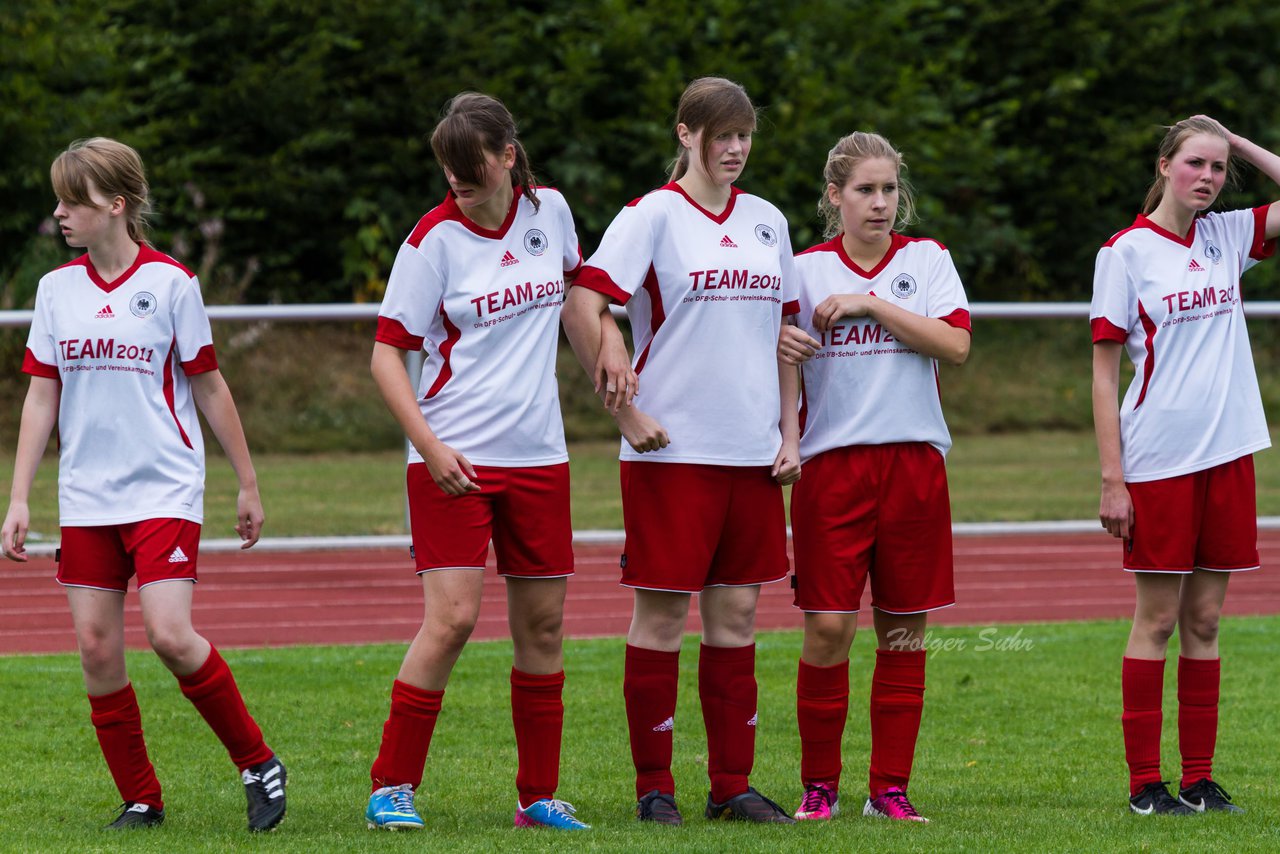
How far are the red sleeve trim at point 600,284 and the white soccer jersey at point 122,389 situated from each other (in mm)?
1010

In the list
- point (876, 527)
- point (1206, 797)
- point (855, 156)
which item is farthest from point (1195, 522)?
point (855, 156)

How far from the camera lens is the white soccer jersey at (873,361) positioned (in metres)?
4.47

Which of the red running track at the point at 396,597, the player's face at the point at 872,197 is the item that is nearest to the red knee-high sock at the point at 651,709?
the player's face at the point at 872,197

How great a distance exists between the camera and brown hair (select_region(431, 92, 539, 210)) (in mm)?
4141

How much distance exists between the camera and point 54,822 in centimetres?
443

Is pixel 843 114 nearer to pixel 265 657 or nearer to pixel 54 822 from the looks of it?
pixel 265 657

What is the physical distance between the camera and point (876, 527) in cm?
448

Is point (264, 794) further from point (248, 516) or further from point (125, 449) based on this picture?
point (125, 449)

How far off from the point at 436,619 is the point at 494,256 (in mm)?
937

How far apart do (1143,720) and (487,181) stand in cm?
230

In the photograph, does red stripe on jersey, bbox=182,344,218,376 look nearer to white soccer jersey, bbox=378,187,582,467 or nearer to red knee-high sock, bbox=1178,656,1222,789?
white soccer jersey, bbox=378,187,582,467

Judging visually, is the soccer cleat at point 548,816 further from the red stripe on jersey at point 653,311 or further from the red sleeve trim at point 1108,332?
the red sleeve trim at point 1108,332

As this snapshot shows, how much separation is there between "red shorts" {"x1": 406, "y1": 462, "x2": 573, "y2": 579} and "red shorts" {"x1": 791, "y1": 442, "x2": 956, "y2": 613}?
0.68 metres

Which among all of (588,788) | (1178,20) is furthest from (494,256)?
(1178,20)
